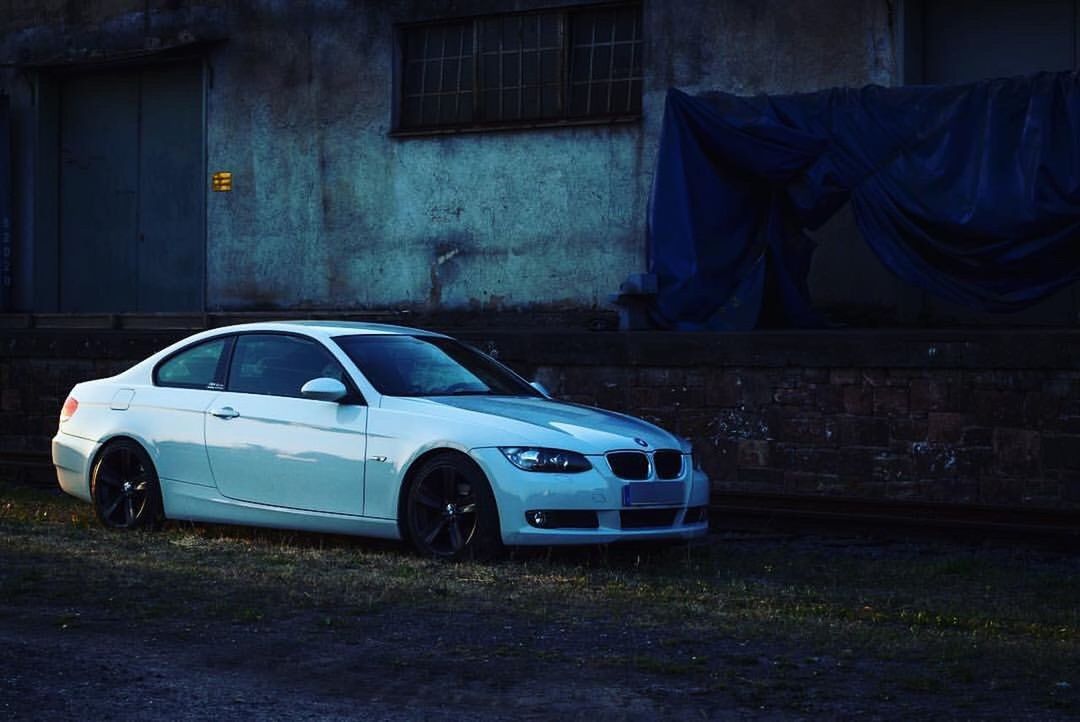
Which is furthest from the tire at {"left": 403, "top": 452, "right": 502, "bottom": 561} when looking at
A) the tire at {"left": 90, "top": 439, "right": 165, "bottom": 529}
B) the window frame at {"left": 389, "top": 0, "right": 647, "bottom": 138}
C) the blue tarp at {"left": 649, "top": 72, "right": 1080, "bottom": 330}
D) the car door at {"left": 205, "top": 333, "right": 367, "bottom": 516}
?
the window frame at {"left": 389, "top": 0, "right": 647, "bottom": 138}

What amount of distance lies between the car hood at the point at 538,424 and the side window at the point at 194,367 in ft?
4.97

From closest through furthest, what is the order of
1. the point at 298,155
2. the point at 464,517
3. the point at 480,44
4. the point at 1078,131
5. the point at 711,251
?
the point at 464,517 < the point at 1078,131 < the point at 711,251 < the point at 480,44 < the point at 298,155

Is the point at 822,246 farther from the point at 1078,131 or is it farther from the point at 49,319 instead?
the point at 49,319

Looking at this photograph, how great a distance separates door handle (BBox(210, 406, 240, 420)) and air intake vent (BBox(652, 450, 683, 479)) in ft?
8.41

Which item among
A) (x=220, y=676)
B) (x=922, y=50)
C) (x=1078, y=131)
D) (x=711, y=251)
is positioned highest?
(x=922, y=50)

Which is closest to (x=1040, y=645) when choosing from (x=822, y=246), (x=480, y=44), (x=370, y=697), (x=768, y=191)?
(x=370, y=697)

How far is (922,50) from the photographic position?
16.9 m

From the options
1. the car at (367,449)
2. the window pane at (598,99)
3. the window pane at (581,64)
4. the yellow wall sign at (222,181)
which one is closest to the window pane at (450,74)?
the window pane at (581,64)

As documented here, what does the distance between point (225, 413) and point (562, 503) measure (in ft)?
7.84

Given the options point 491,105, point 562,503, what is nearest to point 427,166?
point 491,105

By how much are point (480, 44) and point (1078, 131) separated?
7.78 metres

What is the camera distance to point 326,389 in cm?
1018

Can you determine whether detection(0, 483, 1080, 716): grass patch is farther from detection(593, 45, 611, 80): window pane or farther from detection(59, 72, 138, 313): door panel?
detection(59, 72, 138, 313): door panel

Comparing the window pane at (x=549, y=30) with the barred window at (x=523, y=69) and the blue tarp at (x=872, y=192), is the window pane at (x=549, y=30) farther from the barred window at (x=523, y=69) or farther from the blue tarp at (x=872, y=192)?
A: the blue tarp at (x=872, y=192)
